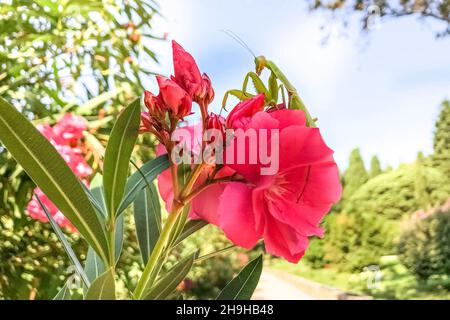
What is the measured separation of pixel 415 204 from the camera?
20.4ft

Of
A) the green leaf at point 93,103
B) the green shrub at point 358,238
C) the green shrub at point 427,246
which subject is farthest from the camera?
the green shrub at point 358,238

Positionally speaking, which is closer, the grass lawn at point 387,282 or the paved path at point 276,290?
the paved path at point 276,290

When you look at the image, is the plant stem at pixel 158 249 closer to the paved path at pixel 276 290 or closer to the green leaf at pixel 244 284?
the green leaf at pixel 244 284

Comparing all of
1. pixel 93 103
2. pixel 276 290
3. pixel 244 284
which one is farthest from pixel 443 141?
pixel 244 284

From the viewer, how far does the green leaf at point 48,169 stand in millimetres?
262

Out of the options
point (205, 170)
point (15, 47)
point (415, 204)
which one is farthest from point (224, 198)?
point (415, 204)

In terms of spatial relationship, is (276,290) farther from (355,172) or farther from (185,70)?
(185,70)

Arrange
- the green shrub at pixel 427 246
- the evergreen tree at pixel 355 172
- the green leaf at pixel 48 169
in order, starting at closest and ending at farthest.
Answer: the green leaf at pixel 48 169 → the green shrub at pixel 427 246 → the evergreen tree at pixel 355 172

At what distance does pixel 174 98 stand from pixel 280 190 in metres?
0.07

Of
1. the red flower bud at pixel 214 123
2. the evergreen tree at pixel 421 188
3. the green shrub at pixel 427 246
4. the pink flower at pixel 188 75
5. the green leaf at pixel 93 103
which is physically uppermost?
the green leaf at pixel 93 103

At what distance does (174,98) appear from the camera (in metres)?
0.29

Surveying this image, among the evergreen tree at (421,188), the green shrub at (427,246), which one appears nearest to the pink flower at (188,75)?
the green shrub at (427,246)

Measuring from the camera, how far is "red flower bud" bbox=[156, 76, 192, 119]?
0.95ft

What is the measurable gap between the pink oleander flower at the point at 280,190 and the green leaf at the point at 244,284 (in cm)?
6
